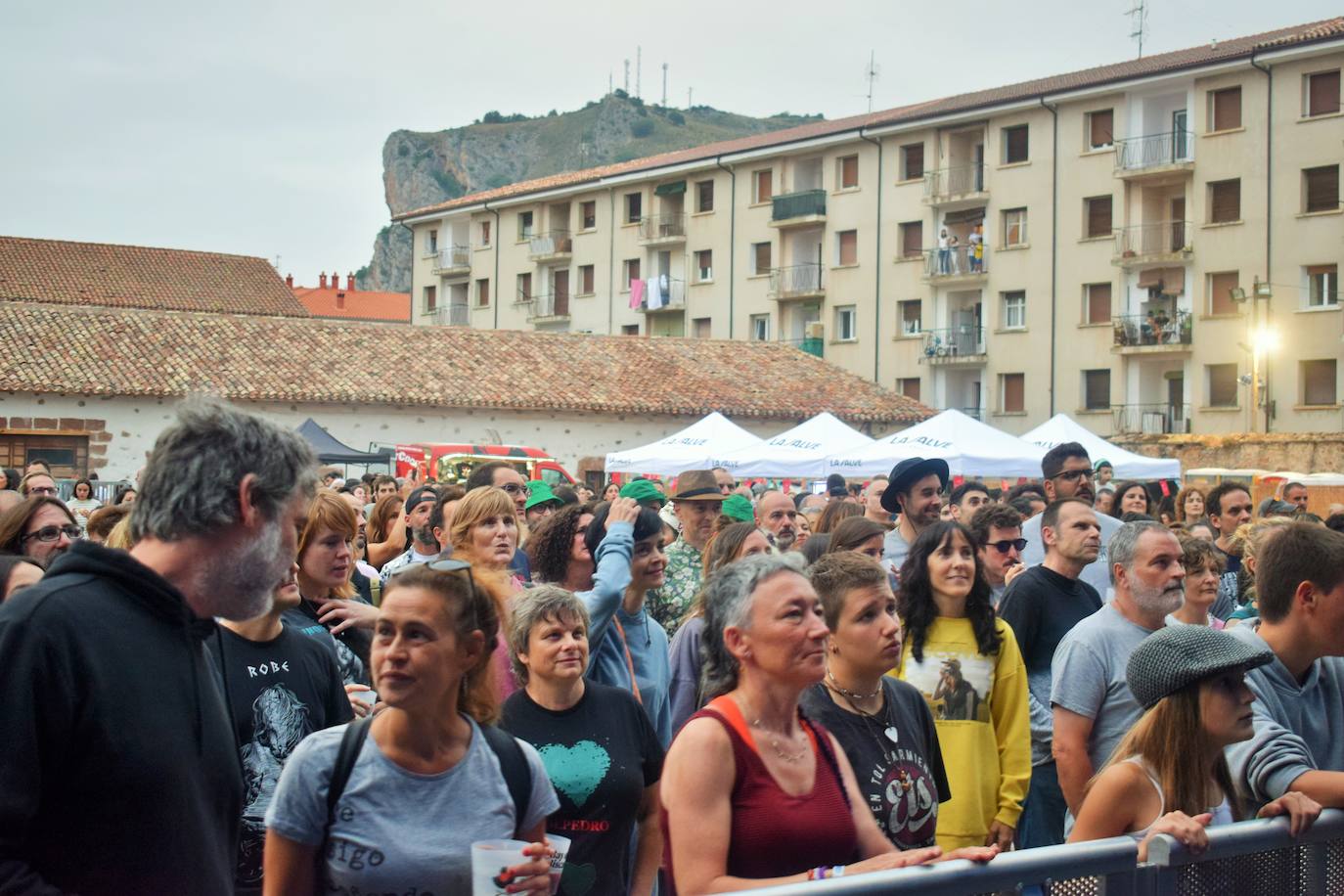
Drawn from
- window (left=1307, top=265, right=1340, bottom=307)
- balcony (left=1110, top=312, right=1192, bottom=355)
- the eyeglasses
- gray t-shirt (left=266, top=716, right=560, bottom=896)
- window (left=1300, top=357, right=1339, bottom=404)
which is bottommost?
gray t-shirt (left=266, top=716, right=560, bottom=896)

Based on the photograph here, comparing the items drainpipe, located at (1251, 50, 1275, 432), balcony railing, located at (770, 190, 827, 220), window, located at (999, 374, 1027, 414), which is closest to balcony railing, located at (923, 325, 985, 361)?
window, located at (999, 374, 1027, 414)

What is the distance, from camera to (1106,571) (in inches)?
285

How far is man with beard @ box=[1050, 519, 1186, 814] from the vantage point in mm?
4879

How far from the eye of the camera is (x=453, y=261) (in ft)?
200

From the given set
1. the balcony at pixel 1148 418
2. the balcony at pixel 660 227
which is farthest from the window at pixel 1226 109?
the balcony at pixel 660 227

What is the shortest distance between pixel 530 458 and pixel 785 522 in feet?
57.5

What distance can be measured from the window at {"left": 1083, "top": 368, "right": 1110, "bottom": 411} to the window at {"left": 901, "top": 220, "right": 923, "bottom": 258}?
284 inches

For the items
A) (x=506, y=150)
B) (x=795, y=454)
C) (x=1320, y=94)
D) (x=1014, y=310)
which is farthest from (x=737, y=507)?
(x=506, y=150)

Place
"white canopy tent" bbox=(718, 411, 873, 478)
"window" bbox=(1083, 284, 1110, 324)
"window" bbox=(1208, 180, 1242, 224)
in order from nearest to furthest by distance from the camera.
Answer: "white canopy tent" bbox=(718, 411, 873, 478) → "window" bbox=(1208, 180, 1242, 224) → "window" bbox=(1083, 284, 1110, 324)

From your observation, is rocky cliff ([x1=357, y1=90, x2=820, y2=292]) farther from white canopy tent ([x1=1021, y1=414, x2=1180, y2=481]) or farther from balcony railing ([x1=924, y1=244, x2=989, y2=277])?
white canopy tent ([x1=1021, y1=414, x2=1180, y2=481])

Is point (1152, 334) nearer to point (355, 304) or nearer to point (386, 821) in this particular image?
point (386, 821)

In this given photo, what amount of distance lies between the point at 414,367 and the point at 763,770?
32781mm

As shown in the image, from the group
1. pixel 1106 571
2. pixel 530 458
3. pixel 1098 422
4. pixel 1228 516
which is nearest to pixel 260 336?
pixel 530 458

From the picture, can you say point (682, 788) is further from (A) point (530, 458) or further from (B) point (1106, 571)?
(A) point (530, 458)
